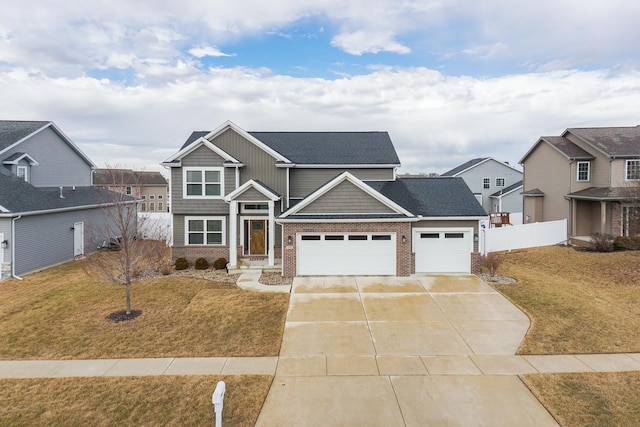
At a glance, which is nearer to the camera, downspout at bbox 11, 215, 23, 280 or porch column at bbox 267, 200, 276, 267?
downspout at bbox 11, 215, 23, 280

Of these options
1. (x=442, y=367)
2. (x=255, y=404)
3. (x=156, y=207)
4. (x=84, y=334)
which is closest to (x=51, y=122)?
(x=84, y=334)

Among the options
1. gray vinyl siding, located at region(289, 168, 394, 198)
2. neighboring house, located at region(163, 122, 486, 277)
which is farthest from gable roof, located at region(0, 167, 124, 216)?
gray vinyl siding, located at region(289, 168, 394, 198)

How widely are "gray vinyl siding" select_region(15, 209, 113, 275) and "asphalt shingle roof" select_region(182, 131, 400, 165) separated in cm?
804

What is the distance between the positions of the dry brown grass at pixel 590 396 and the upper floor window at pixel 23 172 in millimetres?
25970

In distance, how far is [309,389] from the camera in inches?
309

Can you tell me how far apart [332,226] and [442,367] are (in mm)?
9140

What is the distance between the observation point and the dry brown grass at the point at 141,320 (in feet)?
32.1

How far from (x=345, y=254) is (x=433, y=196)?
18.6 feet

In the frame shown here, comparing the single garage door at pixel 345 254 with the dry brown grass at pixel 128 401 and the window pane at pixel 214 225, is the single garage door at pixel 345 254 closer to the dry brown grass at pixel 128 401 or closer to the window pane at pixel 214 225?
the window pane at pixel 214 225

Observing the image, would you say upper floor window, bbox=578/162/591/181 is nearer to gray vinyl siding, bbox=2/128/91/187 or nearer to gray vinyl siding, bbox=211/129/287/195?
gray vinyl siding, bbox=211/129/287/195

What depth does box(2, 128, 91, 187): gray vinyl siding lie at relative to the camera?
22469 mm

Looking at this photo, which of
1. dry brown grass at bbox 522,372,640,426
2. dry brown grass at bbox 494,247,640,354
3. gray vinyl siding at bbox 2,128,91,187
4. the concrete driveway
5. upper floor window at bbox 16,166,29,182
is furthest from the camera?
gray vinyl siding at bbox 2,128,91,187

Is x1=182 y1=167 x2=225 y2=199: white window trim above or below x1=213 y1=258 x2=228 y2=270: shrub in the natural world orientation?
above

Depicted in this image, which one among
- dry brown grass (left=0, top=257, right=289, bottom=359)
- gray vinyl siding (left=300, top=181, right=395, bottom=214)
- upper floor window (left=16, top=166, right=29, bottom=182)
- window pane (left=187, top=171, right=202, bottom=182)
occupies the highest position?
A: upper floor window (left=16, top=166, right=29, bottom=182)
